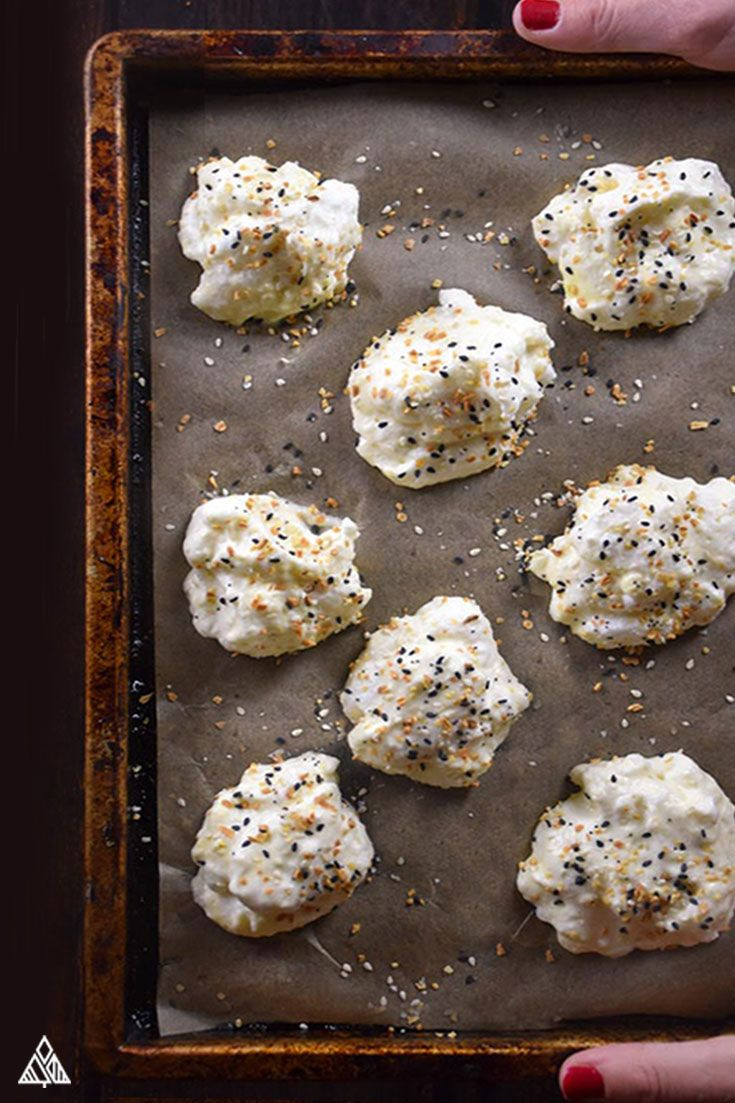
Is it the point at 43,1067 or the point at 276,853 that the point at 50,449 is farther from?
the point at 43,1067

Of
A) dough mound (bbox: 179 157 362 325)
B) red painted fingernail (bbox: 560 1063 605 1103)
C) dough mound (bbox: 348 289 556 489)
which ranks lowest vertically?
red painted fingernail (bbox: 560 1063 605 1103)

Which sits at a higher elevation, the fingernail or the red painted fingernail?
the fingernail

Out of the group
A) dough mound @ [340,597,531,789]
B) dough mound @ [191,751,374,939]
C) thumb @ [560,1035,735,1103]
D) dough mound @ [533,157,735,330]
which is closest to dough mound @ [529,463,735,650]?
dough mound @ [340,597,531,789]

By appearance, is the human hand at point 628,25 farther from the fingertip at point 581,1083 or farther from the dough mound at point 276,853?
the fingertip at point 581,1083

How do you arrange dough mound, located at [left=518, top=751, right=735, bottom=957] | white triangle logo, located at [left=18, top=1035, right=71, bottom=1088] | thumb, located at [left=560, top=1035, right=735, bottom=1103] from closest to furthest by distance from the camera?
thumb, located at [left=560, top=1035, right=735, bottom=1103], dough mound, located at [left=518, top=751, right=735, bottom=957], white triangle logo, located at [left=18, top=1035, right=71, bottom=1088]

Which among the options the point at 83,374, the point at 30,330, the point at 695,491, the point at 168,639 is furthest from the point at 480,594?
the point at 30,330

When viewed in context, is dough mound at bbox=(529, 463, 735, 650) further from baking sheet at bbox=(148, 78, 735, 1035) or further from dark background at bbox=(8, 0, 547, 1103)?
dark background at bbox=(8, 0, 547, 1103)

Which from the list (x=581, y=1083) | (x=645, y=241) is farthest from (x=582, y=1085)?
(x=645, y=241)
